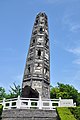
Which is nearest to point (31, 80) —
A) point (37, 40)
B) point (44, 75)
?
point (44, 75)

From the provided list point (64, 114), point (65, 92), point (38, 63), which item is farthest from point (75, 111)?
point (65, 92)

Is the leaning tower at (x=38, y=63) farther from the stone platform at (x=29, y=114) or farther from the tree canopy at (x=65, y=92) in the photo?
the tree canopy at (x=65, y=92)

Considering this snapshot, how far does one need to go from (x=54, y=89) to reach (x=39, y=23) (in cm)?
1669

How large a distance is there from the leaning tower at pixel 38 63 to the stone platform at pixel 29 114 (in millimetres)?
7945

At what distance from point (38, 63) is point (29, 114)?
11.4 metres

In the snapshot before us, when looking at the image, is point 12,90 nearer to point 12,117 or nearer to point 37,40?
point 37,40

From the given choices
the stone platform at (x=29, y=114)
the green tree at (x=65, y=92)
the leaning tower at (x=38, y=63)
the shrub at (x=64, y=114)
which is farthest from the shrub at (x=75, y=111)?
the green tree at (x=65, y=92)

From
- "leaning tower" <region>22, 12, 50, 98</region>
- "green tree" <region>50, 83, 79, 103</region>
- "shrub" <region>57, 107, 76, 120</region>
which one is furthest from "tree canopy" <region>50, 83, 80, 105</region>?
"shrub" <region>57, 107, 76, 120</region>

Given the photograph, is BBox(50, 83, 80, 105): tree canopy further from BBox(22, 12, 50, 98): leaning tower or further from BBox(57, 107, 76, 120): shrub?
BBox(57, 107, 76, 120): shrub

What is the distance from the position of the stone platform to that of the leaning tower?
7945 mm

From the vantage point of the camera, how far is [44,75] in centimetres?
2709

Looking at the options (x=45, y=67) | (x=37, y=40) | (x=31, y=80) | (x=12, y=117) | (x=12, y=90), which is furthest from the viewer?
(x=12, y=90)

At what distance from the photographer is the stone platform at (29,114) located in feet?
55.7

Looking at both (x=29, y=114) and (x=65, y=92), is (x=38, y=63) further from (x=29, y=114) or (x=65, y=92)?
(x=65, y=92)
